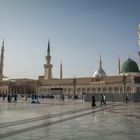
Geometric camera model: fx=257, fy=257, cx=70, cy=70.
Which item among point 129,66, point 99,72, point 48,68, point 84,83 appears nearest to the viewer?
point 129,66

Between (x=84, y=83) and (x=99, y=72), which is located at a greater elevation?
(x=99, y=72)

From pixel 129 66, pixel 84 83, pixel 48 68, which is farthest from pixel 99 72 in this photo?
pixel 48 68

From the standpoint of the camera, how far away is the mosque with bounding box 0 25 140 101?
7693 cm

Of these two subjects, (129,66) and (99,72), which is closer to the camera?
(129,66)

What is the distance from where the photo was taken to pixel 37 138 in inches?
243

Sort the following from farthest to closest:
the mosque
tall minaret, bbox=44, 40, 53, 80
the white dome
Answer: the white dome → tall minaret, bbox=44, 40, 53, 80 → the mosque

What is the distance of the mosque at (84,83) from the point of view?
7693 cm

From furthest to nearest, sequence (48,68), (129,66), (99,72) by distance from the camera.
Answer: (99,72) → (48,68) → (129,66)

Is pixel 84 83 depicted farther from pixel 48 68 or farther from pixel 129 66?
pixel 129 66

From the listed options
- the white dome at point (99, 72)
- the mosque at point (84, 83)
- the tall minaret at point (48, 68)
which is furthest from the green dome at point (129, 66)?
the tall minaret at point (48, 68)

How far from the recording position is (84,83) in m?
88.2

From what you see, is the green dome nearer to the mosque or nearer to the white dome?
the mosque

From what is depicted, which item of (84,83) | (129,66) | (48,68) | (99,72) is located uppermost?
(48,68)

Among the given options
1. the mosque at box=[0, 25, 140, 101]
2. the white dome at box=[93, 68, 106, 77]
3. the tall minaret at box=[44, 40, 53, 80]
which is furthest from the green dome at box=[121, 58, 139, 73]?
the tall minaret at box=[44, 40, 53, 80]
